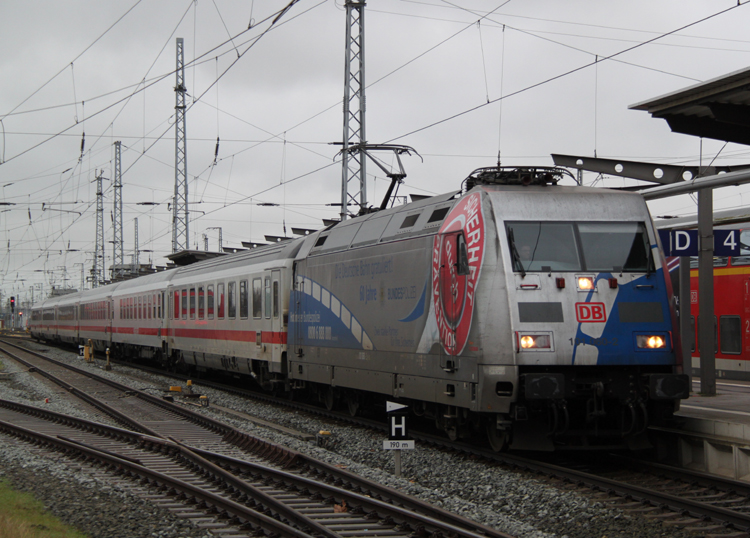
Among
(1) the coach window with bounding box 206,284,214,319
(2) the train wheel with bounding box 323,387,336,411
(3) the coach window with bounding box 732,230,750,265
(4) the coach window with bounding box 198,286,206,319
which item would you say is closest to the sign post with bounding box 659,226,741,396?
(3) the coach window with bounding box 732,230,750,265

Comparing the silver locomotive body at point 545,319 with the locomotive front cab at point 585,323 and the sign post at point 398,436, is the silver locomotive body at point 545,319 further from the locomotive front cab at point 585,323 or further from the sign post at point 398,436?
the sign post at point 398,436

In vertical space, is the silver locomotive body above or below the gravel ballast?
above

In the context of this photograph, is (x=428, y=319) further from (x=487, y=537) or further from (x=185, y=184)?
(x=185, y=184)

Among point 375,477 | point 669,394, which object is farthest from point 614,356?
point 375,477

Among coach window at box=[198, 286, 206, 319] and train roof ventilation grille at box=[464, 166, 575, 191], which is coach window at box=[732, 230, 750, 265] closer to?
train roof ventilation grille at box=[464, 166, 575, 191]

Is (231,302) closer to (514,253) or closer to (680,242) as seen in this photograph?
(680,242)

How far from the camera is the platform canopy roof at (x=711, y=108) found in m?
A: 8.71

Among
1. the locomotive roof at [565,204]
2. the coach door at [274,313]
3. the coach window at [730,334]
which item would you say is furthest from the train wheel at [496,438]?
the coach window at [730,334]

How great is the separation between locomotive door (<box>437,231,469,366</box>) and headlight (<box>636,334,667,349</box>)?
2242 millimetres

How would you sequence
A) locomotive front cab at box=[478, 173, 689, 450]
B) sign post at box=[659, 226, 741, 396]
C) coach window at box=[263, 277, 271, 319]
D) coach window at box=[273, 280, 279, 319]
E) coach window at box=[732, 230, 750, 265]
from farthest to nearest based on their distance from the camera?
coach window at box=[732, 230, 750, 265] < coach window at box=[263, 277, 271, 319] < coach window at box=[273, 280, 279, 319] < sign post at box=[659, 226, 741, 396] < locomotive front cab at box=[478, 173, 689, 450]

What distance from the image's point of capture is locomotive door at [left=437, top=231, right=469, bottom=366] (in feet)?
33.5

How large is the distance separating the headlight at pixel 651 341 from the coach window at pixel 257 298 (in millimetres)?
10899

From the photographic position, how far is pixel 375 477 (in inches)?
378

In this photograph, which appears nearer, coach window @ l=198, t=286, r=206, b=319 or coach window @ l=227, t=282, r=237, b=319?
coach window @ l=227, t=282, r=237, b=319
